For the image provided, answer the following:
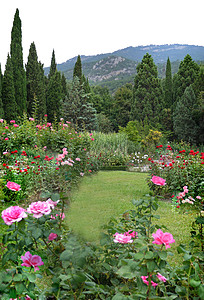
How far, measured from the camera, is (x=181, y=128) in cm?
1596

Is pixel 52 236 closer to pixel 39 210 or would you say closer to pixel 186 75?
pixel 39 210

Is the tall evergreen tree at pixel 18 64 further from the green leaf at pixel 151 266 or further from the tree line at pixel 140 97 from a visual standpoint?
the green leaf at pixel 151 266

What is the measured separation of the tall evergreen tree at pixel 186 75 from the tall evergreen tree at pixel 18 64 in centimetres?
1085

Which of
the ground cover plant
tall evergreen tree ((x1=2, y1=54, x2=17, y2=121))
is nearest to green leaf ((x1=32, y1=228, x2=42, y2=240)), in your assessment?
the ground cover plant

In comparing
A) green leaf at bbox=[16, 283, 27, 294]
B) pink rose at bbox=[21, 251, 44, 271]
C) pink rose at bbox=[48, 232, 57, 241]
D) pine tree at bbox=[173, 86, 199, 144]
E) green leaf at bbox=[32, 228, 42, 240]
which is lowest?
pine tree at bbox=[173, 86, 199, 144]

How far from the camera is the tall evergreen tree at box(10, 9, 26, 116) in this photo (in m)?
14.0

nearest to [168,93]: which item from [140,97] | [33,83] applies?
[140,97]

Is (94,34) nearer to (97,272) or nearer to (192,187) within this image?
(192,187)

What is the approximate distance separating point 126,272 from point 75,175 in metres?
3.76

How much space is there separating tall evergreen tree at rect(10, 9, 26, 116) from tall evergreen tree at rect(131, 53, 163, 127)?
322 inches

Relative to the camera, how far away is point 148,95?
58.4ft

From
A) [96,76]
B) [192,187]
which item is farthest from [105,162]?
[96,76]

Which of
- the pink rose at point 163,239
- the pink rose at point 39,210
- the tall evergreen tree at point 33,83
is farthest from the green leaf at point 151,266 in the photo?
the tall evergreen tree at point 33,83

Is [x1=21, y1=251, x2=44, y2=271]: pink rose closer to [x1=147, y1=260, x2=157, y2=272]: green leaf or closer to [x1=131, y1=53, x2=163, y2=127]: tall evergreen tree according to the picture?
[x1=147, y1=260, x2=157, y2=272]: green leaf
